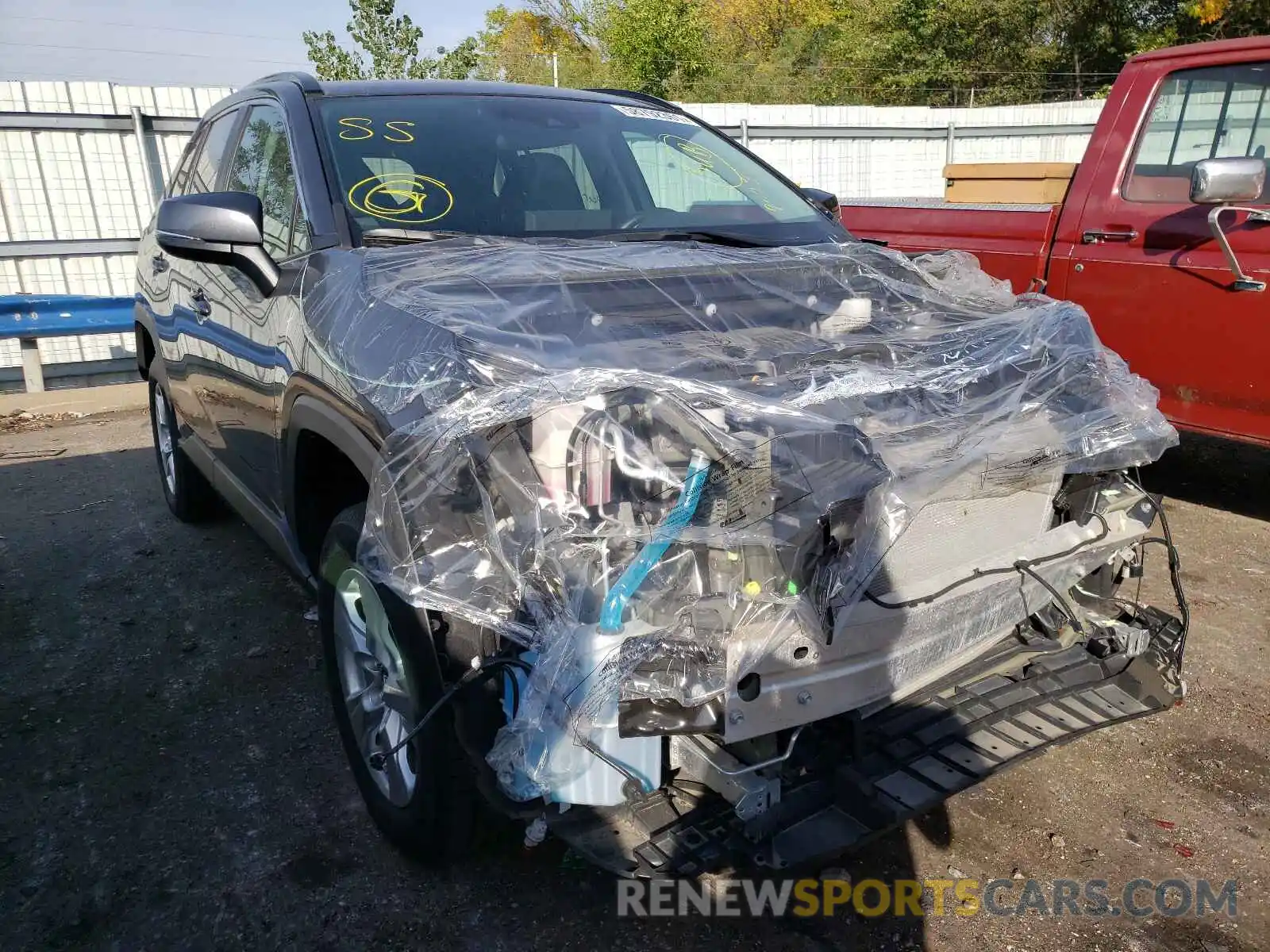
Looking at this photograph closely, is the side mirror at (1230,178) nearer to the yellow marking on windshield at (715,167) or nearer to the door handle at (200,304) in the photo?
the yellow marking on windshield at (715,167)

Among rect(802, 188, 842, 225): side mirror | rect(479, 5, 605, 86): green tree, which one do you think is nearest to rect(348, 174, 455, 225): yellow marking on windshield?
rect(802, 188, 842, 225): side mirror

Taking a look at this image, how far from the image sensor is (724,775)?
6.18ft

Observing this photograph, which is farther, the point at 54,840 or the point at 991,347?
the point at 54,840

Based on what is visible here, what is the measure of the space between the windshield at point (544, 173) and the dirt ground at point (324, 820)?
5.54ft

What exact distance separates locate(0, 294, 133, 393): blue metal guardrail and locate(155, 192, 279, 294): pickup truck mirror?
6.55 metres

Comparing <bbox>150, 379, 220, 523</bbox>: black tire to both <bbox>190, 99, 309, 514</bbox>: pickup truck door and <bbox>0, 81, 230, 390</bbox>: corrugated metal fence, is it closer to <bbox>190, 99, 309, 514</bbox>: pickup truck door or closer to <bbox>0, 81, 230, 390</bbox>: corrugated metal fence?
<bbox>190, 99, 309, 514</bbox>: pickup truck door

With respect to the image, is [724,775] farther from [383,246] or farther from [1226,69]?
[1226,69]

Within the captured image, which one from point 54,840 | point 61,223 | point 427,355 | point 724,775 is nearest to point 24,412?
point 61,223

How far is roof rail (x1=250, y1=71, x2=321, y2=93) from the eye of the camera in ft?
10.6

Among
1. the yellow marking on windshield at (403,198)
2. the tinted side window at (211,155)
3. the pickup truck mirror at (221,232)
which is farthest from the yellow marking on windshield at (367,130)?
the tinted side window at (211,155)

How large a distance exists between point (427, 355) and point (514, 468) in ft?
1.22

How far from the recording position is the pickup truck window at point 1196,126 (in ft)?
13.6

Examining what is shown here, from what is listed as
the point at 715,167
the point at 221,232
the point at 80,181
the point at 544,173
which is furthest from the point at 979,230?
the point at 80,181

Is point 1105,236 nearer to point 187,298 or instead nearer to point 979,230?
point 979,230
